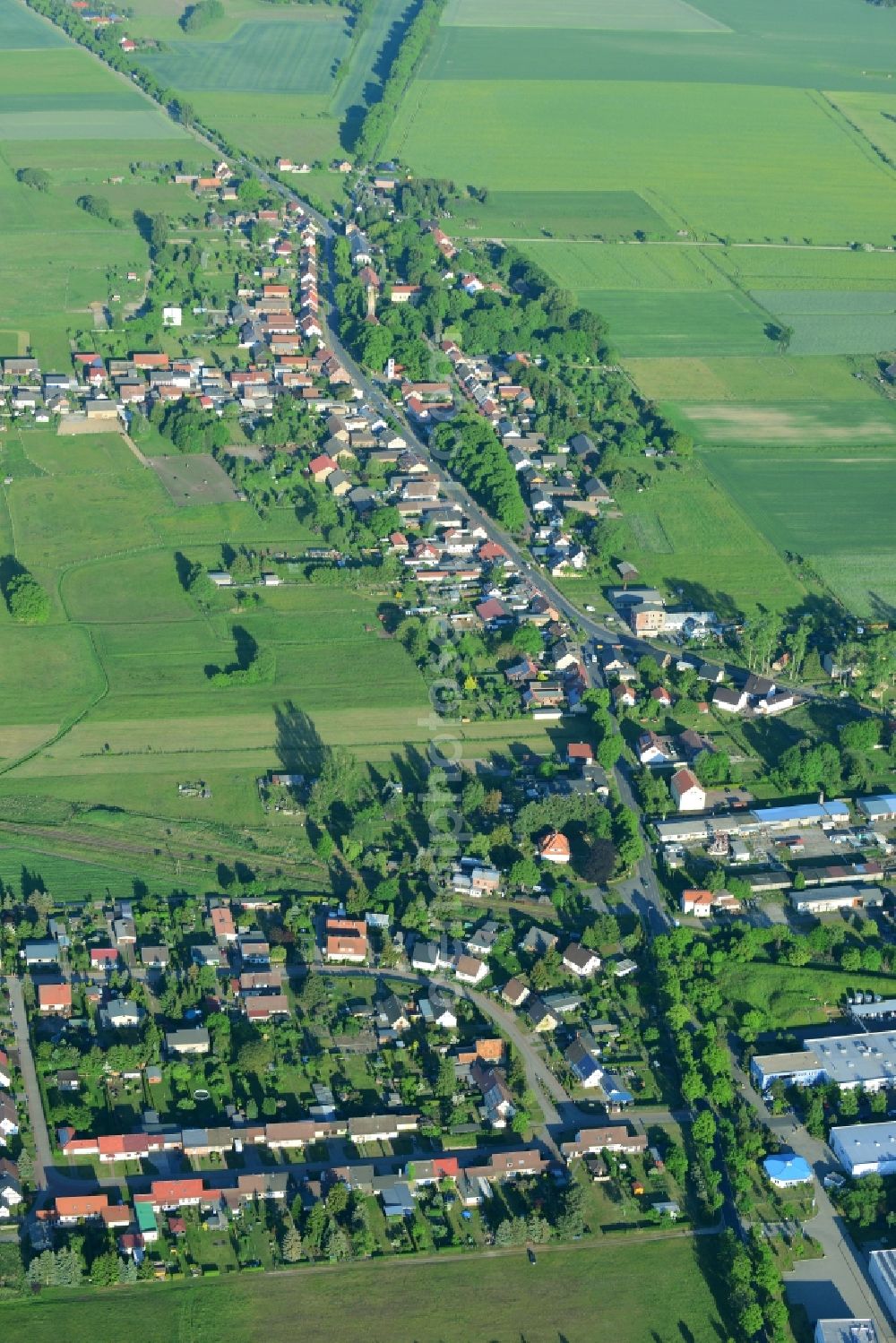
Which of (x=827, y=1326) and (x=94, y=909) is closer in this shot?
(x=827, y=1326)

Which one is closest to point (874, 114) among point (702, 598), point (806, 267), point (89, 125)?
point (806, 267)

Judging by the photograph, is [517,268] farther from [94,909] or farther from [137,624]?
[94,909]

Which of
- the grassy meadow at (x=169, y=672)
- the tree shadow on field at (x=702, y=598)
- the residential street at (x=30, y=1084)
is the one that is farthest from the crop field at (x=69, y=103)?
the residential street at (x=30, y=1084)

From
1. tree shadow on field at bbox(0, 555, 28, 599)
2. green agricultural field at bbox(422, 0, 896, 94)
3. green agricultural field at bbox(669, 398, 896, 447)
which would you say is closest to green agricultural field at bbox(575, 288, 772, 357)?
green agricultural field at bbox(669, 398, 896, 447)

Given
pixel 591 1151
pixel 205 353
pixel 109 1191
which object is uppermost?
pixel 591 1151

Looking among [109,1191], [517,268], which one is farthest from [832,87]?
[109,1191]

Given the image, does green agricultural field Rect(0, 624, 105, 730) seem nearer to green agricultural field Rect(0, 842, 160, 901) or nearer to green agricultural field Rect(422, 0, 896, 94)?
green agricultural field Rect(0, 842, 160, 901)

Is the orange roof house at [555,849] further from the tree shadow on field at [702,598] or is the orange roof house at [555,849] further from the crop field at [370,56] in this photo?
the crop field at [370,56]
